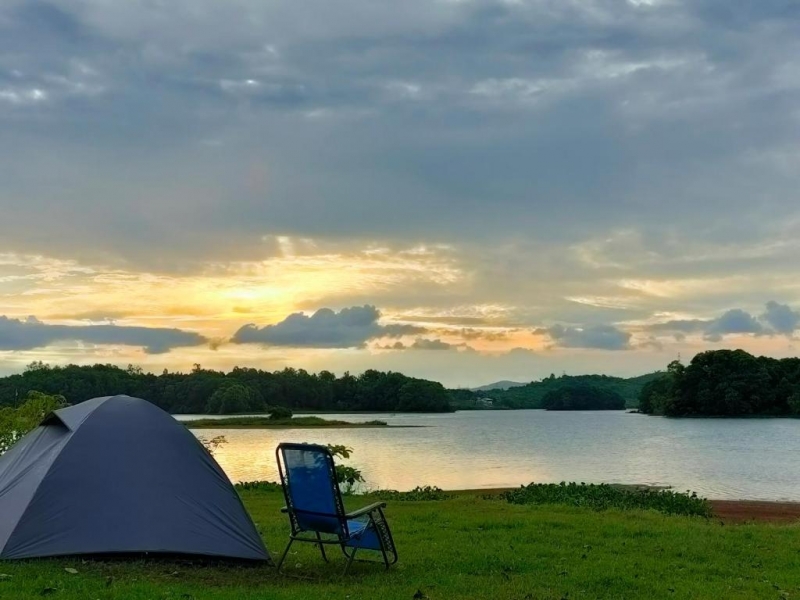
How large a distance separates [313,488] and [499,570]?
2.41 meters

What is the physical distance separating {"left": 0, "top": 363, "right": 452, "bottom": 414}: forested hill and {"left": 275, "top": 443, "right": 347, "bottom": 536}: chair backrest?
85.4 meters

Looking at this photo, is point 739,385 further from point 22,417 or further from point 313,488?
point 313,488

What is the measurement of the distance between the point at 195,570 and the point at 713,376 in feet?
347

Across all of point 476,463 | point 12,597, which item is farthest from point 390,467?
point 12,597

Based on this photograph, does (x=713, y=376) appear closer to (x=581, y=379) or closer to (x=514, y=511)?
(x=581, y=379)

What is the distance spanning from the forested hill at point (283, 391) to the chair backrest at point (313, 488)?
8536 centimetres

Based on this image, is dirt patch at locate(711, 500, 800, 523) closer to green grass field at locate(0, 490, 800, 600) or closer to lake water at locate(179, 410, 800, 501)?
lake water at locate(179, 410, 800, 501)

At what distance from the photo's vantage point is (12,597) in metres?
6.57

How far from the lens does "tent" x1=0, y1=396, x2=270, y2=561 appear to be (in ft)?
27.2

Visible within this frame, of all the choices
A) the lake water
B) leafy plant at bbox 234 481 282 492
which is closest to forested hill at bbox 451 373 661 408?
the lake water

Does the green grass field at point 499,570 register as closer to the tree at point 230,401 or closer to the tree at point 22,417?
the tree at point 22,417

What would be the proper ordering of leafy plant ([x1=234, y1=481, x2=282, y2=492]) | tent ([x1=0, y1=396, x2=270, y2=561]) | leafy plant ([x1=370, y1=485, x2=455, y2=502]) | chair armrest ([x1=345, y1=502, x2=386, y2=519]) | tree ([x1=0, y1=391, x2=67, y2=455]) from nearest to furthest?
chair armrest ([x1=345, y1=502, x2=386, y2=519]), tent ([x1=0, y1=396, x2=270, y2=561]), leafy plant ([x1=370, y1=485, x2=455, y2=502]), tree ([x1=0, y1=391, x2=67, y2=455]), leafy plant ([x1=234, y1=481, x2=282, y2=492])

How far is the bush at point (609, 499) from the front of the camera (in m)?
16.6

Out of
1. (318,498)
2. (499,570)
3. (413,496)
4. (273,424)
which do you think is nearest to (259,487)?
(413,496)
